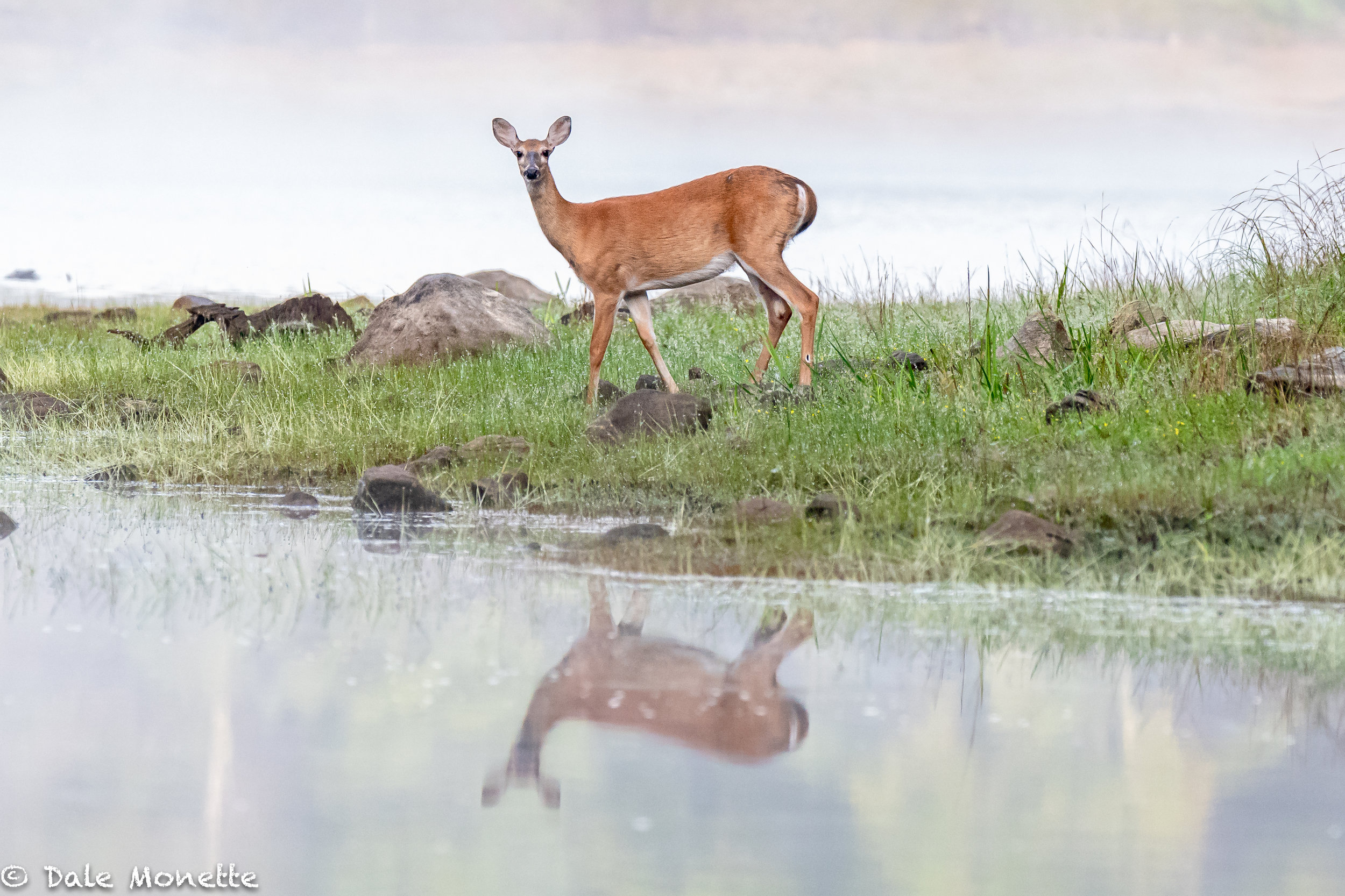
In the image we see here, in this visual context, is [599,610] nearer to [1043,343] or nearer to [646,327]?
[646,327]

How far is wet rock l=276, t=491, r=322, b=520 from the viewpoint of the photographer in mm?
7766

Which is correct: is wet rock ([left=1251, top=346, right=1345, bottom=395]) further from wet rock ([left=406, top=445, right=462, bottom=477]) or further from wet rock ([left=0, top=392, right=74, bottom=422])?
wet rock ([left=0, top=392, right=74, bottom=422])

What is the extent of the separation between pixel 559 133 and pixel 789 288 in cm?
238

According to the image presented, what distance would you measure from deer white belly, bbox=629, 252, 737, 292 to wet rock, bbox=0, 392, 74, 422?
17.4 ft

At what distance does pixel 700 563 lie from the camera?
239 inches

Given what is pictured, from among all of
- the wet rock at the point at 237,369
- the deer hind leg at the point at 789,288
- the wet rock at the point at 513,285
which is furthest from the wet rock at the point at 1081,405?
the wet rock at the point at 513,285

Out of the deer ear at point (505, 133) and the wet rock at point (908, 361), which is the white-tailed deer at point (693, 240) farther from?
the wet rock at point (908, 361)

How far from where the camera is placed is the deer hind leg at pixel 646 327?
33.8 ft

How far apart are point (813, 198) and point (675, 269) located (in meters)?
1.26

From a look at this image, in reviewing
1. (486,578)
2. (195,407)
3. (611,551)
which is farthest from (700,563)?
(195,407)

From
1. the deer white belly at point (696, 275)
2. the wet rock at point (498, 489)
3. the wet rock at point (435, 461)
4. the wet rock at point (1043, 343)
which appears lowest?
the wet rock at point (498, 489)

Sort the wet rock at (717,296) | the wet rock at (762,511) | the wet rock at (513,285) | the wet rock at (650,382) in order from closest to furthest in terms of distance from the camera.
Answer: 1. the wet rock at (762,511)
2. the wet rock at (650,382)
3. the wet rock at (717,296)
4. the wet rock at (513,285)

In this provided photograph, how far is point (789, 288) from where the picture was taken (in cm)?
1035

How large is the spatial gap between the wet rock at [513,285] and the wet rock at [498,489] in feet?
54.6
